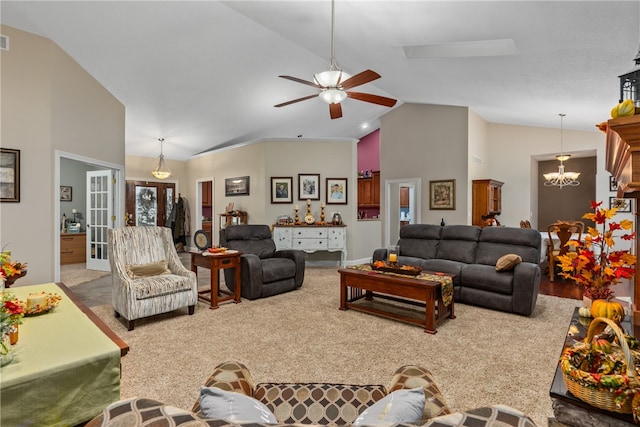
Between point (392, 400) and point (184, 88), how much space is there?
18.1 feet

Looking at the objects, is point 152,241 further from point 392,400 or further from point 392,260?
point 392,400

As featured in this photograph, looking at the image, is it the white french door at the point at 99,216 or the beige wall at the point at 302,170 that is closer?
the white french door at the point at 99,216

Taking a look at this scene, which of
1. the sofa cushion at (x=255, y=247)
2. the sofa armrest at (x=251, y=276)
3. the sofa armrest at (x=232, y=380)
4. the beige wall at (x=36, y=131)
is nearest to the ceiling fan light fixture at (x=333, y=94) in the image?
the sofa armrest at (x=251, y=276)

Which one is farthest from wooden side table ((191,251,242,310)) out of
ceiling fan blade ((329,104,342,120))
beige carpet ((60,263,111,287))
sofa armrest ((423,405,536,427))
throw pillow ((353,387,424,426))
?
sofa armrest ((423,405,536,427))

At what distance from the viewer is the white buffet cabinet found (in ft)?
21.4

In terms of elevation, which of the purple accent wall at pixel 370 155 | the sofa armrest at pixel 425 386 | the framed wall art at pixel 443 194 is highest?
the purple accent wall at pixel 370 155

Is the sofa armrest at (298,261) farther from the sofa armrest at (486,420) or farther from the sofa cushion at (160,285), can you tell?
the sofa armrest at (486,420)

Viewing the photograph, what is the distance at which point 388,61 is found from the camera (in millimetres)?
4488

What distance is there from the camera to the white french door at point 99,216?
18.9 feet

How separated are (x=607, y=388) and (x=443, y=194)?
599 cm

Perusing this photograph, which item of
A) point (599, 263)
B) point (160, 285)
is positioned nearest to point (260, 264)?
point (160, 285)

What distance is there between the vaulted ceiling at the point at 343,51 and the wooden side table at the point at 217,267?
2679mm

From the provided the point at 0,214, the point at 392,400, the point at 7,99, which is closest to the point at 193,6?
the point at 7,99

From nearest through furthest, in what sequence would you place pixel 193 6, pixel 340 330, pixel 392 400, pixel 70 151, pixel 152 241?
pixel 392 400 → pixel 340 330 → pixel 193 6 → pixel 152 241 → pixel 70 151
